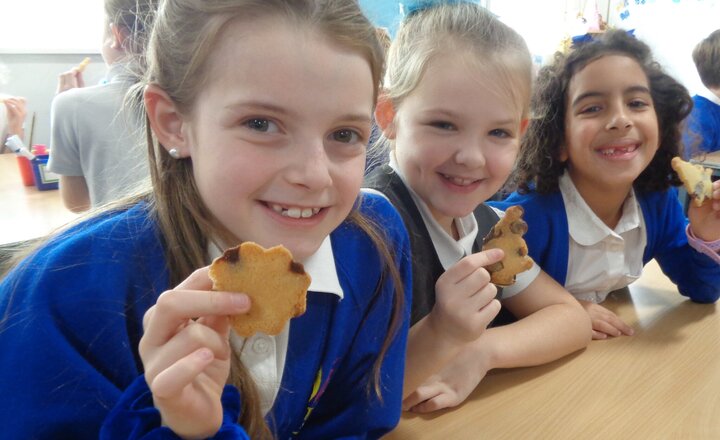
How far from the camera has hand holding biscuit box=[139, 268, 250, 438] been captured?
1.71 ft

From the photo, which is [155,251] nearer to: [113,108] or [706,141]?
[113,108]

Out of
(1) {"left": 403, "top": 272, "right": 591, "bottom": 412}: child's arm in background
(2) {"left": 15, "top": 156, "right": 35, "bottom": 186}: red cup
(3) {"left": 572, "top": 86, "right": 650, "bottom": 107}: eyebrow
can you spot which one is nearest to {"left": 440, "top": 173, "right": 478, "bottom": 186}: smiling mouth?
(1) {"left": 403, "top": 272, "right": 591, "bottom": 412}: child's arm in background

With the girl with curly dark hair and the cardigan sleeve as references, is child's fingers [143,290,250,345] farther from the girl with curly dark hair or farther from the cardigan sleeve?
the girl with curly dark hair

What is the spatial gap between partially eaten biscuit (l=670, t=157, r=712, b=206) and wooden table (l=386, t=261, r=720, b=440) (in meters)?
0.34

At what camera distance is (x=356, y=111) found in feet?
2.27


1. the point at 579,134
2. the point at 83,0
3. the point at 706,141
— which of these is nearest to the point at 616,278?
the point at 579,134

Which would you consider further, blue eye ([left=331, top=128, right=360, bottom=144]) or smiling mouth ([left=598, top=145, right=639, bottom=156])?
smiling mouth ([left=598, top=145, right=639, bottom=156])

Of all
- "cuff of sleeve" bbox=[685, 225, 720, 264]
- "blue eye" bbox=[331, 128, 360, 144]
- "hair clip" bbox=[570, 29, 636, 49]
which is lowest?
"cuff of sleeve" bbox=[685, 225, 720, 264]

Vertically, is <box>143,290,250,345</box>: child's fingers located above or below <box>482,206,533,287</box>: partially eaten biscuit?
above

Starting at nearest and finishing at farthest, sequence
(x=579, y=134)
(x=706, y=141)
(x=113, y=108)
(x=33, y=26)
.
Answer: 1. (x=579, y=134)
2. (x=113, y=108)
3. (x=706, y=141)
4. (x=33, y=26)

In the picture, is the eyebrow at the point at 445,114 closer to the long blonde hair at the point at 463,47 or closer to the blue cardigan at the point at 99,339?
the long blonde hair at the point at 463,47

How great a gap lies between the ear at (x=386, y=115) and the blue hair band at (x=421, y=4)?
0.23 m

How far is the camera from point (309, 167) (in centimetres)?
66

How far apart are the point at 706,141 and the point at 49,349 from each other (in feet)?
11.8
